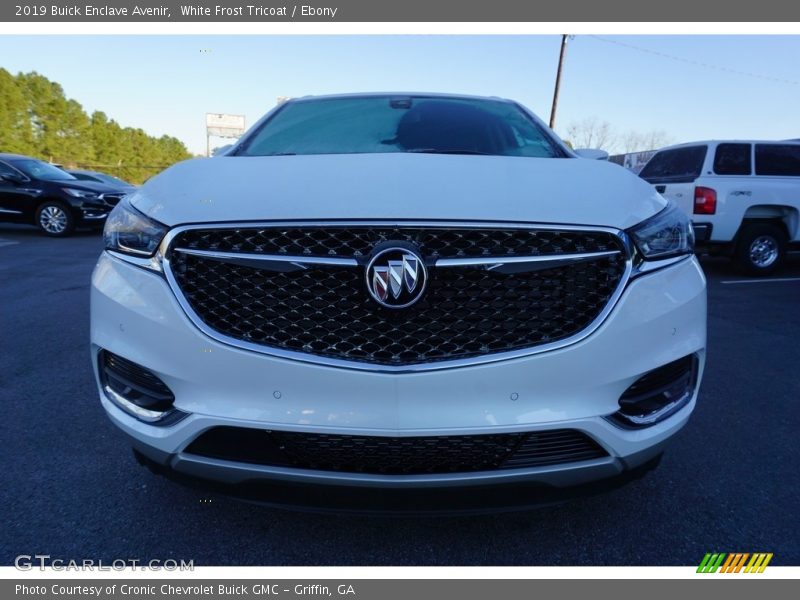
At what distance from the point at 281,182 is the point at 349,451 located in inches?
32.8

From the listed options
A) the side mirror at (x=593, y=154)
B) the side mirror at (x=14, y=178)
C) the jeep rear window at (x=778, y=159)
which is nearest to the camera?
the side mirror at (x=593, y=154)

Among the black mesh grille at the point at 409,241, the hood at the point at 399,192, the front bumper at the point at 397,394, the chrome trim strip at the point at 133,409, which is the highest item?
the hood at the point at 399,192

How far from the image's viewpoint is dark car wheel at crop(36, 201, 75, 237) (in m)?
9.73

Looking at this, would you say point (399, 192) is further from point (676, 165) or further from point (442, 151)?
point (676, 165)

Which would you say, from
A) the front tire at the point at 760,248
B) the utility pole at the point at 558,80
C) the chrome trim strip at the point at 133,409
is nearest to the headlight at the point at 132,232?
the chrome trim strip at the point at 133,409

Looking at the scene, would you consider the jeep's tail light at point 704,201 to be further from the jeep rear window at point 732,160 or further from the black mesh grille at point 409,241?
the black mesh grille at point 409,241

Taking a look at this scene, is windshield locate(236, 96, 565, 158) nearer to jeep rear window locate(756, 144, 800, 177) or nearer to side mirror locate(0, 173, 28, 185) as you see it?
jeep rear window locate(756, 144, 800, 177)

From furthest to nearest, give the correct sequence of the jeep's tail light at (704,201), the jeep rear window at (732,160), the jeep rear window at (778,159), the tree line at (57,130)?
1. the tree line at (57,130)
2. the jeep rear window at (778,159)
3. the jeep rear window at (732,160)
4. the jeep's tail light at (704,201)

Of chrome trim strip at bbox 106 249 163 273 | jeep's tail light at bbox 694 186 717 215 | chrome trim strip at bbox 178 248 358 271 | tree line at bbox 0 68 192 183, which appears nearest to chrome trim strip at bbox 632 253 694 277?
chrome trim strip at bbox 178 248 358 271

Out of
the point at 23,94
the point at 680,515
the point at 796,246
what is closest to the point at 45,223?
the point at 680,515

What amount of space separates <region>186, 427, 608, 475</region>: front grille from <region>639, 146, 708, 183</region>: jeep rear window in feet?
22.3

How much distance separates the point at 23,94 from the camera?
32.1 m

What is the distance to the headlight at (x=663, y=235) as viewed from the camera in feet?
4.81

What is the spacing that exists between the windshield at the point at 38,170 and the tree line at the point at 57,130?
930 inches
